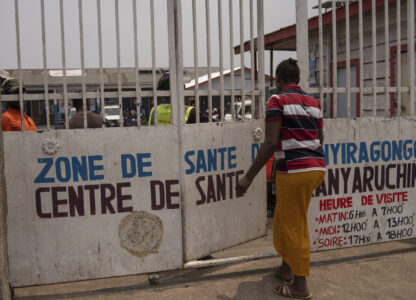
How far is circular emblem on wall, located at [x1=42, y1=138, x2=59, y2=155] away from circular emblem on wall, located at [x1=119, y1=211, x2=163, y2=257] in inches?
30.6

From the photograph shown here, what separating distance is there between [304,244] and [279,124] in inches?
36.2

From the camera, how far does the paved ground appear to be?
327cm

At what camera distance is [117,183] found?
3.33 metres

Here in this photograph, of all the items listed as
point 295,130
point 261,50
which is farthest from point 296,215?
point 261,50

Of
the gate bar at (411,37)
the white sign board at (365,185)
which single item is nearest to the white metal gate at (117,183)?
the white sign board at (365,185)

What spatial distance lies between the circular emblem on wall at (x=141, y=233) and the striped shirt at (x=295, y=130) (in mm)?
1143

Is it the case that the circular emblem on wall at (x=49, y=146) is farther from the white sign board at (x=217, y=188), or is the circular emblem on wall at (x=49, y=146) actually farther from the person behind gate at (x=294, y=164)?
the person behind gate at (x=294, y=164)

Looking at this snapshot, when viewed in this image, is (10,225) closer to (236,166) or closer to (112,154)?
(112,154)

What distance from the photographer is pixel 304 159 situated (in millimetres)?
3080

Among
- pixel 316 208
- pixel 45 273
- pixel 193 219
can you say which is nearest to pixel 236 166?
pixel 193 219

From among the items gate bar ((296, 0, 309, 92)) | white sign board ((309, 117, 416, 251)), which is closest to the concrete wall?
gate bar ((296, 0, 309, 92))

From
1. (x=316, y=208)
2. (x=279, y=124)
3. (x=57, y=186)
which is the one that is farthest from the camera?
(x=316, y=208)

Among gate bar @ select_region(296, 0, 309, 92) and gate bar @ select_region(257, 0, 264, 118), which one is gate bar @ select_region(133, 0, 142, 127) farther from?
gate bar @ select_region(296, 0, 309, 92)

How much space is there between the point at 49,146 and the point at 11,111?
84 centimetres
